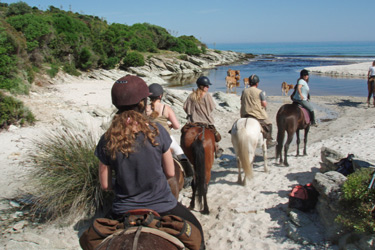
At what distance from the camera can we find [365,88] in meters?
24.8

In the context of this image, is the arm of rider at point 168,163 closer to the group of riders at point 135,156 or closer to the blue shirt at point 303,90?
the group of riders at point 135,156

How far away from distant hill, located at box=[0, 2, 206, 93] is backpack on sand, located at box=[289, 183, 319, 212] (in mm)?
12959

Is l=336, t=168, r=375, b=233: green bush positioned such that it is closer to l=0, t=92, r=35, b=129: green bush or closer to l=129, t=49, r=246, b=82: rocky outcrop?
l=0, t=92, r=35, b=129: green bush

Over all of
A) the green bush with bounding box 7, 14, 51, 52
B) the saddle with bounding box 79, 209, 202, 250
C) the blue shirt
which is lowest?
the saddle with bounding box 79, 209, 202, 250

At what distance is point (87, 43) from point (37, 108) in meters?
25.0

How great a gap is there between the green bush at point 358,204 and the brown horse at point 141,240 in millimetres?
2428

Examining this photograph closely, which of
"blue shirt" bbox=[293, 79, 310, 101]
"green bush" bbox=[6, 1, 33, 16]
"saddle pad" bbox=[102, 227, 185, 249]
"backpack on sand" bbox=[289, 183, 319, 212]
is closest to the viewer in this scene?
"saddle pad" bbox=[102, 227, 185, 249]

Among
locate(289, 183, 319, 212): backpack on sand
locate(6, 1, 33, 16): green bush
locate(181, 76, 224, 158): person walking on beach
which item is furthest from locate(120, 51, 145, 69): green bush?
locate(289, 183, 319, 212): backpack on sand

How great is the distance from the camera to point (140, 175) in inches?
96.1

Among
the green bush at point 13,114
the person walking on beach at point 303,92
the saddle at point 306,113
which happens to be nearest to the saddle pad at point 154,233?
the saddle at point 306,113

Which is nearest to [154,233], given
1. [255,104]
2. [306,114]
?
[255,104]

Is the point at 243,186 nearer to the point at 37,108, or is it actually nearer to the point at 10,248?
the point at 10,248

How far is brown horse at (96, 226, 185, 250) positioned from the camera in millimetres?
2137

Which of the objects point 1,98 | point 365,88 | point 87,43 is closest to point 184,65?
point 87,43
